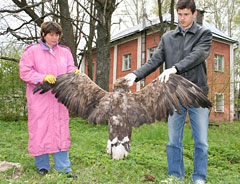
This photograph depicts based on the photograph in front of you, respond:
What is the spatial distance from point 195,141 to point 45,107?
2.16 m

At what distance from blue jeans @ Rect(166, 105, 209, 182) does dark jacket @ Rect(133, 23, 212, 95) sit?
360 mm

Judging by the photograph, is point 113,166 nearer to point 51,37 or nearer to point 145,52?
point 51,37

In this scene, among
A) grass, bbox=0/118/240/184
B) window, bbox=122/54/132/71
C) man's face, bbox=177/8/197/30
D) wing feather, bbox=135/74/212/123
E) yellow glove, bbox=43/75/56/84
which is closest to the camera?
wing feather, bbox=135/74/212/123

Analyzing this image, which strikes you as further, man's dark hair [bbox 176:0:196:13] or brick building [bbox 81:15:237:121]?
brick building [bbox 81:15:237:121]

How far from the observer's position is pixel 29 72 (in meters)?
3.47

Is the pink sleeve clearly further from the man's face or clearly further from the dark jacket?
the man's face

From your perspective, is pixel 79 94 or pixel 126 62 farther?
pixel 126 62

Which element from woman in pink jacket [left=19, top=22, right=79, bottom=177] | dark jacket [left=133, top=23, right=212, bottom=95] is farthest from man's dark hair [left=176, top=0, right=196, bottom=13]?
woman in pink jacket [left=19, top=22, right=79, bottom=177]

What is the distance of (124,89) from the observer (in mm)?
3592

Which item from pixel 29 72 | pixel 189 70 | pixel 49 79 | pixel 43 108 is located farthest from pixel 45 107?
pixel 189 70

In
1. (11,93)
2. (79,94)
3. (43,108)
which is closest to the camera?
(43,108)

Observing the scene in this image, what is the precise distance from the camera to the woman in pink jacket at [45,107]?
351cm

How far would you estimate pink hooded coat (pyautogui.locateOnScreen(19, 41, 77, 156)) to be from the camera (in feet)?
→ 11.5

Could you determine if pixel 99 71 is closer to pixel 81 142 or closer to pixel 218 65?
pixel 81 142
